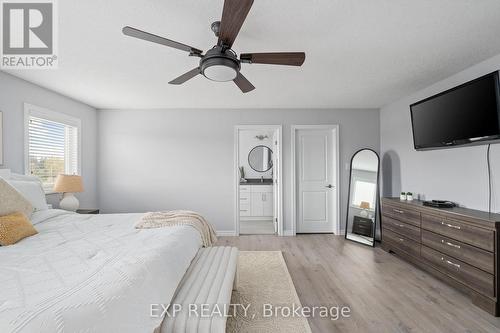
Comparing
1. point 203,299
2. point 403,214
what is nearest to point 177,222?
point 203,299

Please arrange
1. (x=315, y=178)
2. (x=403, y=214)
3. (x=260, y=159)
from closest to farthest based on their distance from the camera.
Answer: (x=403, y=214), (x=315, y=178), (x=260, y=159)

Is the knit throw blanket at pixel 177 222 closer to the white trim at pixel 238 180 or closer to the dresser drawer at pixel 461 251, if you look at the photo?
the white trim at pixel 238 180

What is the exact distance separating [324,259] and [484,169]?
→ 208 cm

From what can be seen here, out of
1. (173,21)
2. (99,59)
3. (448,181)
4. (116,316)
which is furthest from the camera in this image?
(448,181)

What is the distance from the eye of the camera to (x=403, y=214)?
10.3 feet

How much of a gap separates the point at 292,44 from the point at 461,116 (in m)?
2.04

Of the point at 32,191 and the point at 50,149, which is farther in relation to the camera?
the point at 50,149

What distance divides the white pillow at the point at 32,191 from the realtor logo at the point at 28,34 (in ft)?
4.13

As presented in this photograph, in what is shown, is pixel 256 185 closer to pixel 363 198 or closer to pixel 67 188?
pixel 363 198

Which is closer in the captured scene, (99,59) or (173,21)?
(173,21)

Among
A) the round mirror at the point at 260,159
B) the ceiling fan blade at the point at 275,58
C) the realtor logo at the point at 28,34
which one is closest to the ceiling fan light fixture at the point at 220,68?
the ceiling fan blade at the point at 275,58

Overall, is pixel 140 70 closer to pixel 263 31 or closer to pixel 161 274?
pixel 263 31

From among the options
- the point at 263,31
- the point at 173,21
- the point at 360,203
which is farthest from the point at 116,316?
the point at 360,203

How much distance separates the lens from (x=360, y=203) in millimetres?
4121
